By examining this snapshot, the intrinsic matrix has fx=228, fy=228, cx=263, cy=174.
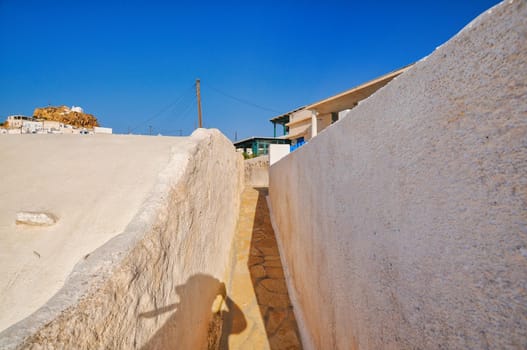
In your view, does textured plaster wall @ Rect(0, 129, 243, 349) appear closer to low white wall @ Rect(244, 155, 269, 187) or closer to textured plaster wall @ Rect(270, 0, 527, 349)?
textured plaster wall @ Rect(270, 0, 527, 349)

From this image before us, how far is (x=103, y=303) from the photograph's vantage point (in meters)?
1.21

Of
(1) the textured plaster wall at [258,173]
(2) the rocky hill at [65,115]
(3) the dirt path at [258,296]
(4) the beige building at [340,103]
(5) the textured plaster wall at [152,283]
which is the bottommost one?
(3) the dirt path at [258,296]

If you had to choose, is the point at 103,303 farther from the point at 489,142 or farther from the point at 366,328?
the point at 489,142

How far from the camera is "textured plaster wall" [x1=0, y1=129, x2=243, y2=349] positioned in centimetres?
105

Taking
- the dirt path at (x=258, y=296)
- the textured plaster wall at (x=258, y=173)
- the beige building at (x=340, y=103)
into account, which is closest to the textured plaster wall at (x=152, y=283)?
the dirt path at (x=258, y=296)

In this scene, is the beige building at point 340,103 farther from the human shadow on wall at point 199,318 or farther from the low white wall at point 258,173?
the human shadow on wall at point 199,318

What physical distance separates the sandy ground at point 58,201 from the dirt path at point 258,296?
2.31 metres

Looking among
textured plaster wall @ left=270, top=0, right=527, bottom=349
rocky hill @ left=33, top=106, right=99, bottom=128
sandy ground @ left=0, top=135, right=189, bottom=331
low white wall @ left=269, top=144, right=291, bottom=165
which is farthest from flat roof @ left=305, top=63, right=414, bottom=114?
rocky hill @ left=33, top=106, right=99, bottom=128

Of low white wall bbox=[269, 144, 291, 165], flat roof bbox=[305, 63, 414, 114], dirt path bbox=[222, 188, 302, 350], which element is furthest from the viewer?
low white wall bbox=[269, 144, 291, 165]

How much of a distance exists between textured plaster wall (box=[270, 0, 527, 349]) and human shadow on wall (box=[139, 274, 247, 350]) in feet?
4.44

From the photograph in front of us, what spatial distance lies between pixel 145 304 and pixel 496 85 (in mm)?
2009

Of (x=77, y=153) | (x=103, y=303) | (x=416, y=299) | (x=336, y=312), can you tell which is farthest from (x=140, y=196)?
(x=416, y=299)

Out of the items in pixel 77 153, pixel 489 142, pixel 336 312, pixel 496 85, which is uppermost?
pixel 77 153

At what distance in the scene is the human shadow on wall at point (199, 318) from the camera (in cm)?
176
